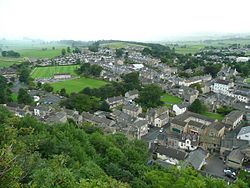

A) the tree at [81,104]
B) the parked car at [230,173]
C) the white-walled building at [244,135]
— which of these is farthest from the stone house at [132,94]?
the parked car at [230,173]

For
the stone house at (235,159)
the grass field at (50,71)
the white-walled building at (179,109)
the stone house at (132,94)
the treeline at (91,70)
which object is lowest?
the stone house at (235,159)

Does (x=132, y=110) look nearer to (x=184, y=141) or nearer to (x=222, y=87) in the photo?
(x=184, y=141)

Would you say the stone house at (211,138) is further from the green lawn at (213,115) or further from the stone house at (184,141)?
the green lawn at (213,115)

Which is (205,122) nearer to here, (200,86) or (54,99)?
(200,86)

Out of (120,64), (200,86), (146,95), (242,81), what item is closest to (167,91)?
(200,86)

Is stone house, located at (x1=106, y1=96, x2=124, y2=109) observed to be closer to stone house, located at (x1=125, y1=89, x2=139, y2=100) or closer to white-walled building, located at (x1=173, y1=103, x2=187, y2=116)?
stone house, located at (x1=125, y1=89, x2=139, y2=100)

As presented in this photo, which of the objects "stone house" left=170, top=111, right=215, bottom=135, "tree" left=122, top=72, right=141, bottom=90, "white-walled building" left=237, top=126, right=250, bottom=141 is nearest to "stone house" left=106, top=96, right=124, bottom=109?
"tree" left=122, top=72, right=141, bottom=90

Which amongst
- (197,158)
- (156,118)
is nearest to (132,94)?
(156,118)

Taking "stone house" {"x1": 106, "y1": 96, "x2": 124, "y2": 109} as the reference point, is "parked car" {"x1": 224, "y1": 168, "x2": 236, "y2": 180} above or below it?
below
